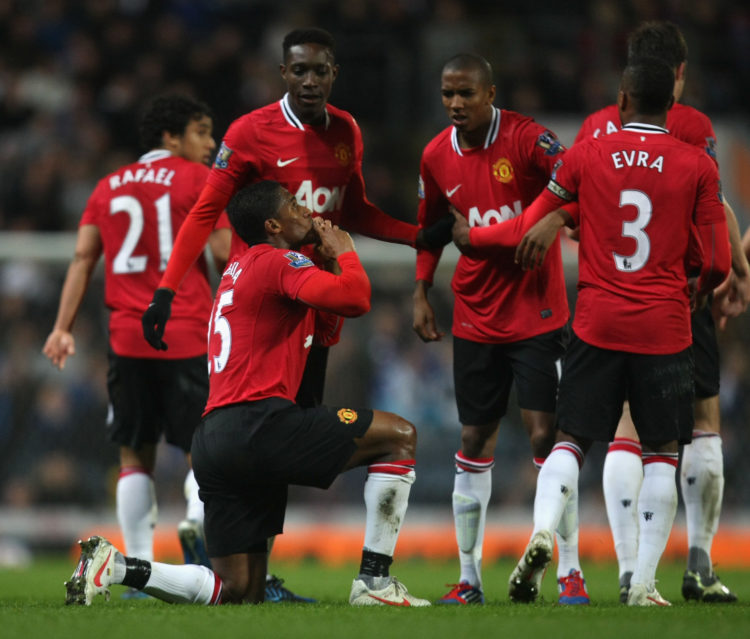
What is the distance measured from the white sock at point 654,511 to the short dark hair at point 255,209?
6.08 ft

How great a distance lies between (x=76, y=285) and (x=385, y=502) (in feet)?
8.40

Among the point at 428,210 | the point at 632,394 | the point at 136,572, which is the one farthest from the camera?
the point at 428,210

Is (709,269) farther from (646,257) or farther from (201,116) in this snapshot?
(201,116)

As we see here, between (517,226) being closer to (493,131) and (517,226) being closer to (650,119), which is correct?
(493,131)

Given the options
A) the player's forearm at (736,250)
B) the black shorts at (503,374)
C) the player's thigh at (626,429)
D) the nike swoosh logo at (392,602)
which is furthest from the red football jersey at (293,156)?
the nike swoosh logo at (392,602)

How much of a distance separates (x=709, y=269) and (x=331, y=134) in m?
1.91

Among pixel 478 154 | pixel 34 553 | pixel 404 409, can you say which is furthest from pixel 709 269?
pixel 34 553

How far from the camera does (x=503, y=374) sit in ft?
19.2

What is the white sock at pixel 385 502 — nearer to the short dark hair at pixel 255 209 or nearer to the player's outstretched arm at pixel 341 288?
the player's outstretched arm at pixel 341 288

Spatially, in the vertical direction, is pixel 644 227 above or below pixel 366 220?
below

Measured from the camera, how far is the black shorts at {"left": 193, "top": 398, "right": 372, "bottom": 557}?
4.82 meters

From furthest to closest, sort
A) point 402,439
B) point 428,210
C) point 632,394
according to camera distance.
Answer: point 428,210, point 632,394, point 402,439

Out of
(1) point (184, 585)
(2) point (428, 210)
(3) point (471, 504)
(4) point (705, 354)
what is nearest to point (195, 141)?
(2) point (428, 210)

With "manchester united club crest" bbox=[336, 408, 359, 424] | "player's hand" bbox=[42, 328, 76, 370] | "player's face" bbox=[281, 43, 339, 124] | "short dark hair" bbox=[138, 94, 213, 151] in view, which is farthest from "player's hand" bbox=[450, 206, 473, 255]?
"player's hand" bbox=[42, 328, 76, 370]
